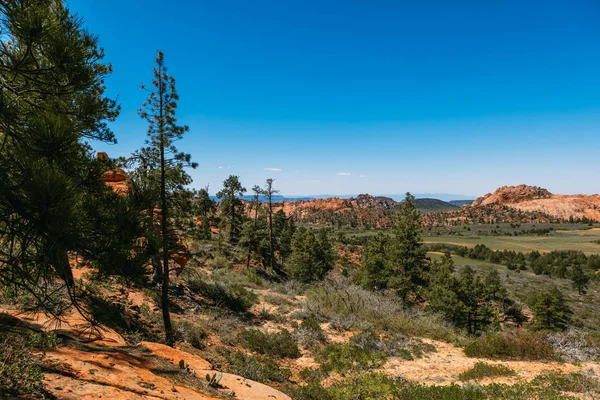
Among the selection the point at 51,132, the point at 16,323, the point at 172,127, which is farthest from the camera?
the point at 172,127

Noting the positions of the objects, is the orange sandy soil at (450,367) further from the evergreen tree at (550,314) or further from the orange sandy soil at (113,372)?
the evergreen tree at (550,314)

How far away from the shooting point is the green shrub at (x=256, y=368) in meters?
8.63

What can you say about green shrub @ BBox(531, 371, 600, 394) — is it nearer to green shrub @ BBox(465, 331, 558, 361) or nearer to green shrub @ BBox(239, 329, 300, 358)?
green shrub @ BBox(465, 331, 558, 361)

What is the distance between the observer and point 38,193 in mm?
2959

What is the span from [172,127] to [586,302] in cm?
6451

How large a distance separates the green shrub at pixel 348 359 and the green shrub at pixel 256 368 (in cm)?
167

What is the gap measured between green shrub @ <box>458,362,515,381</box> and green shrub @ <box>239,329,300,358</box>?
614cm

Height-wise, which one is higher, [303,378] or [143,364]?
[143,364]

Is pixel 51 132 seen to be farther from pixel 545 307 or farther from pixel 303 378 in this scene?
pixel 545 307

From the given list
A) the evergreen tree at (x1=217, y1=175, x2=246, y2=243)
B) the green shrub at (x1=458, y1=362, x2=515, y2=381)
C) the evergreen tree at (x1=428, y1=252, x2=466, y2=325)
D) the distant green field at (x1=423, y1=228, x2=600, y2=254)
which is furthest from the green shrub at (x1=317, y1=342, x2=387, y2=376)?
the distant green field at (x1=423, y1=228, x2=600, y2=254)

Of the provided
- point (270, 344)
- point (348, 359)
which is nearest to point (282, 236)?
point (270, 344)

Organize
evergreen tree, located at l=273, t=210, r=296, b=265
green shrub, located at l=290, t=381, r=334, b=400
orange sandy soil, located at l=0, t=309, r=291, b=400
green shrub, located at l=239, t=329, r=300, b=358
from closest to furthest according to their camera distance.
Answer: orange sandy soil, located at l=0, t=309, r=291, b=400
green shrub, located at l=290, t=381, r=334, b=400
green shrub, located at l=239, t=329, r=300, b=358
evergreen tree, located at l=273, t=210, r=296, b=265

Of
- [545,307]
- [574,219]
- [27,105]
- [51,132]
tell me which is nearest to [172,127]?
[27,105]

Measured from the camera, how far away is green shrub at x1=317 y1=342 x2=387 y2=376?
661cm
